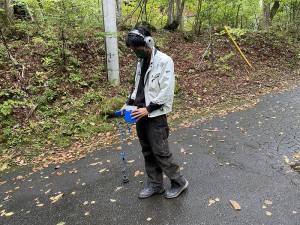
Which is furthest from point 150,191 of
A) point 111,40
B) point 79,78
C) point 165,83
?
point 111,40

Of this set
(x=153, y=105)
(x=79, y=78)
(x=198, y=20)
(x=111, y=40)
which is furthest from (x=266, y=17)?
(x=153, y=105)

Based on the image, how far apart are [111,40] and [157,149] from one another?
6.10 m

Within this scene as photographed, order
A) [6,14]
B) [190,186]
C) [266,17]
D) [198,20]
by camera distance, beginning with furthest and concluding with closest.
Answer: [266,17], [198,20], [6,14], [190,186]

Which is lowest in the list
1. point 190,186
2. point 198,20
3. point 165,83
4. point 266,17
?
point 190,186

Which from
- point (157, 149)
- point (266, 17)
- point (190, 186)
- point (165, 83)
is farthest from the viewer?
point (266, 17)

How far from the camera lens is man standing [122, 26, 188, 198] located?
3.24 meters

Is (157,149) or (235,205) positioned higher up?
(157,149)

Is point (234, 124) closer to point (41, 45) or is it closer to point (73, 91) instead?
point (73, 91)

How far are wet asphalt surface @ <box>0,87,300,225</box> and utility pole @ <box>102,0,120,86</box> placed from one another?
360cm

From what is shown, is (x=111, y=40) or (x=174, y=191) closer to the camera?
(x=174, y=191)

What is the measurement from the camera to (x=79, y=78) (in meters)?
8.74

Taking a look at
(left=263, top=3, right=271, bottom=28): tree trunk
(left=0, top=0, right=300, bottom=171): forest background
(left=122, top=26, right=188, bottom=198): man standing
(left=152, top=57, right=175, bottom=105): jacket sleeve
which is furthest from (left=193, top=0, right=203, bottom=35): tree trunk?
(left=152, top=57, right=175, bottom=105): jacket sleeve

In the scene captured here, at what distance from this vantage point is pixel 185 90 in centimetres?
956

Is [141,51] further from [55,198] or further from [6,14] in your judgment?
[6,14]
